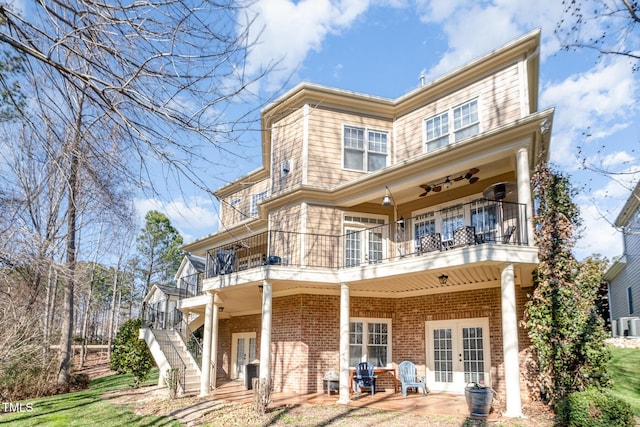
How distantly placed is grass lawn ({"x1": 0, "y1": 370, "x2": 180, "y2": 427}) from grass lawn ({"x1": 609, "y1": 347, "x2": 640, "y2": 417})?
1034 cm

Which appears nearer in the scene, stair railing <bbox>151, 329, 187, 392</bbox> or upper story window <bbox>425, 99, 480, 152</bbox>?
upper story window <bbox>425, 99, 480, 152</bbox>

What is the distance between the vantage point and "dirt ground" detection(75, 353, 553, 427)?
8.61m

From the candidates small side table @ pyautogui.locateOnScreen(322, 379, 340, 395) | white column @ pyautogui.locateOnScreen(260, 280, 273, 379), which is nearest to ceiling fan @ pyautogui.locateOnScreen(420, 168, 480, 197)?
white column @ pyautogui.locateOnScreen(260, 280, 273, 379)

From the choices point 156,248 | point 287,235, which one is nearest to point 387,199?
point 287,235

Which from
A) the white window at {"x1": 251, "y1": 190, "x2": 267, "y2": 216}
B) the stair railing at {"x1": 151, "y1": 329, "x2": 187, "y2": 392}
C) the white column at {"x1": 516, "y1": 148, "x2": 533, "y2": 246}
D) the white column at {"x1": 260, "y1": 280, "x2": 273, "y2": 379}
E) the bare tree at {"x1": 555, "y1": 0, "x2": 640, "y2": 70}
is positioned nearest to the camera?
the bare tree at {"x1": 555, "y1": 0, "x2": 640, "y2": 70}

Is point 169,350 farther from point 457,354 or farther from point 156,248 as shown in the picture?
point 156,248

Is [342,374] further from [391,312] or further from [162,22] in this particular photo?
[162,22]

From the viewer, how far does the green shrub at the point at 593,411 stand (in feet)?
25.1

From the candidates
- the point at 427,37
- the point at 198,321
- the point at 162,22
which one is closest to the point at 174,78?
the point at 162,22

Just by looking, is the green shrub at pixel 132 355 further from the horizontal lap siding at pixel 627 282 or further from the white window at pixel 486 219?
the horizontal lap siding at pixel 627 282

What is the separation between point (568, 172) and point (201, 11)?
10.4 m

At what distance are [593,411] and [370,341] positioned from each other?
6669 millimetres

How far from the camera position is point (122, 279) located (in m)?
42.6

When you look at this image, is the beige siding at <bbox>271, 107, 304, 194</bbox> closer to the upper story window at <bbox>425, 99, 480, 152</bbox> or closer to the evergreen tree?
the upper story window at <bbox>425, 99, 480, 152</bbox>
